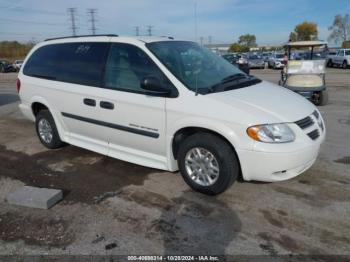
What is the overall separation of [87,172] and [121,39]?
1.90 meters

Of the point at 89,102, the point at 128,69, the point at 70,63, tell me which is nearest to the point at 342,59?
the point at 70,63

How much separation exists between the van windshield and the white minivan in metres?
0.02

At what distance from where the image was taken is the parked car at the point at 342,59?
2856cm

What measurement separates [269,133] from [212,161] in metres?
0.72

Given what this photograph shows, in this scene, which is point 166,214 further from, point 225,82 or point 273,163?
point 225,82

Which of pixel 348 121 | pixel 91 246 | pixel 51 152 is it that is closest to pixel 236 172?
pixel 91 246

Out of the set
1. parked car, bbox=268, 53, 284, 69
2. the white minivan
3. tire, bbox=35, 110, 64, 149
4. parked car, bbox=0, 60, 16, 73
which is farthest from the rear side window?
parked car, bbox=0, 60, 16, 73

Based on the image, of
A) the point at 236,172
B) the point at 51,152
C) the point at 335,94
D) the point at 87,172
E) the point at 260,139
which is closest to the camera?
the point at 260,139

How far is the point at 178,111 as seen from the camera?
153 inches

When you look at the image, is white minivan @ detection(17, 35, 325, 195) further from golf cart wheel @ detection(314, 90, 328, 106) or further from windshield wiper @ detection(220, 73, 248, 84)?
golf cart wheel @ detection(314, 90, 328, 106)

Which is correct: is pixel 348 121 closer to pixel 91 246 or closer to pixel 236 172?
pixel 236 172

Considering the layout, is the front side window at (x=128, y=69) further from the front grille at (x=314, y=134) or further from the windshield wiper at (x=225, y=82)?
the front grille at (x=314, y=134)

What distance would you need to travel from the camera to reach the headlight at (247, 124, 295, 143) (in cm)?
349

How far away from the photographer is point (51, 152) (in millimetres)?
5727
